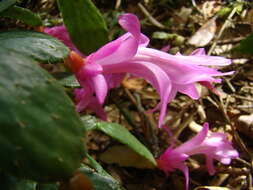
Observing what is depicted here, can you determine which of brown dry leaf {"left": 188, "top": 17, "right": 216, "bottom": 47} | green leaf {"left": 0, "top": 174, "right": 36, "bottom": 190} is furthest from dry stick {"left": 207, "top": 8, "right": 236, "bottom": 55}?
green leaf {"left": 0, "top": 174, "right": 36, "bottom": 190}

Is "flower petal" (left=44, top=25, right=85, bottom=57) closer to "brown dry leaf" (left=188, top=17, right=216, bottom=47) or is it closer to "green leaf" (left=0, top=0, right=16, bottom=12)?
"green leaf" (left=0, top=0, right=16, bottom=12)

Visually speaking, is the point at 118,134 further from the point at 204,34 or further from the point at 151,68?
the point at 204,34

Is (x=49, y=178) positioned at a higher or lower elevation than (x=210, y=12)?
higher

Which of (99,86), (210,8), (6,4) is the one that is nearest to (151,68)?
(99,86)

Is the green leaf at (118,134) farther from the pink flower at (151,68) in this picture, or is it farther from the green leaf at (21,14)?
the green leaf at (21,14)

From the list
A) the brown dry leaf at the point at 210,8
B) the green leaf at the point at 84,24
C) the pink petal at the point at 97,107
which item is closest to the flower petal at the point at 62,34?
the green leaf at the point at 84,24

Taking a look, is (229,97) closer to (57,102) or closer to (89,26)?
(89,26)

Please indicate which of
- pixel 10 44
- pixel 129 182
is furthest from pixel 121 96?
pixel 10 44

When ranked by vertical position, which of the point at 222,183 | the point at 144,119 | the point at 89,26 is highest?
the point at 89,26
